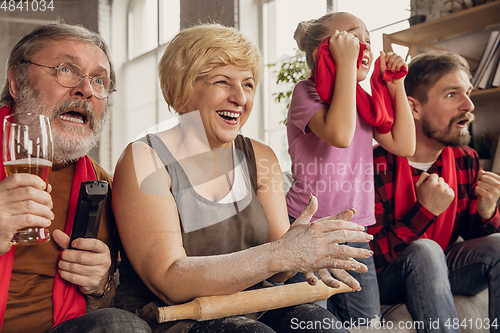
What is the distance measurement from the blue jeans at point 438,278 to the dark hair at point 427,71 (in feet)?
1.63

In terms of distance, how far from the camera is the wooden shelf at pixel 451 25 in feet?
5.32

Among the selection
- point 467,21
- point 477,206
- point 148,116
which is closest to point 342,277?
point 148,116

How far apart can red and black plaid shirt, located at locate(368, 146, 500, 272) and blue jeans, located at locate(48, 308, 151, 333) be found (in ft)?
2.41

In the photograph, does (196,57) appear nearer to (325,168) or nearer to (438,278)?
(325,168)

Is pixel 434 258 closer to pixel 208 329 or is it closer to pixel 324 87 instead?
pixel 324 87

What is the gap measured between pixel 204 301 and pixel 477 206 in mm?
1025

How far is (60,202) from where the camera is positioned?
2.62ft

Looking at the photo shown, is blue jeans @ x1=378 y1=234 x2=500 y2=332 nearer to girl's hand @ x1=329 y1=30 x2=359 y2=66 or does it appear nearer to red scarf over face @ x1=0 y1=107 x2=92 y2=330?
girl's hand @ x1=329 y1=30 x2=359 y2=66

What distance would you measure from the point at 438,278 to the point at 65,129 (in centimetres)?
95

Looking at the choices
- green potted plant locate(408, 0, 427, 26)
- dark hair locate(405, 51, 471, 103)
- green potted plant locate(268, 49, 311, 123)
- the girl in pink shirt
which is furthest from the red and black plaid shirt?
green potted plant locate(268, 49, 311, 123)

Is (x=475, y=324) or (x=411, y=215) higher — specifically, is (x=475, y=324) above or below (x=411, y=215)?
below

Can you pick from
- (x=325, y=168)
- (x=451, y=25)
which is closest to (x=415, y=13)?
(x=451, y=25)

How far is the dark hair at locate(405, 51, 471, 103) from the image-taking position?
128 cm

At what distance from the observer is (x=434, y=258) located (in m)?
1.01
